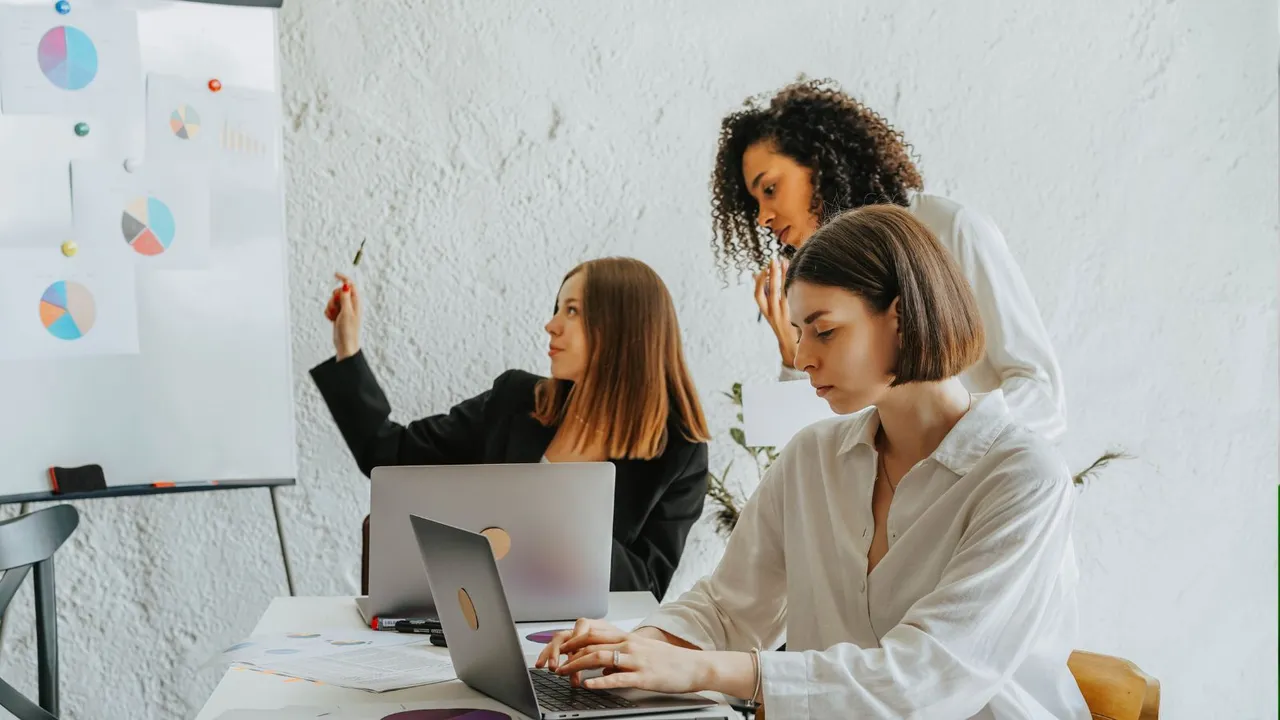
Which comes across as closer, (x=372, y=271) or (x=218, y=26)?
(x=218, y=26)

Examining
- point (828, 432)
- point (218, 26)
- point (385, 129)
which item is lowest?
point (828, 432)

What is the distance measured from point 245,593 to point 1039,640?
2022mm

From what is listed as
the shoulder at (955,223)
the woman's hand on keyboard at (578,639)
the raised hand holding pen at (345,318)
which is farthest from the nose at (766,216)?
the woman's hand on keyboard at (578,639)

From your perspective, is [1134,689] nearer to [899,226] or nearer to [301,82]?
[899,226]

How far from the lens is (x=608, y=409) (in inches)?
87.9

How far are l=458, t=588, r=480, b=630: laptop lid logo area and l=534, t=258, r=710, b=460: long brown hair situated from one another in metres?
1.03

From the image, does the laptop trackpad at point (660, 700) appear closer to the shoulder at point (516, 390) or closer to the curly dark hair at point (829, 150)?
the curly dark hair at point (829, 150)

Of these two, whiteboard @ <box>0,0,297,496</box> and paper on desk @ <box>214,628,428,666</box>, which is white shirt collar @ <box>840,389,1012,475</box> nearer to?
paper on desk @ <box>214,628,428,666</box>

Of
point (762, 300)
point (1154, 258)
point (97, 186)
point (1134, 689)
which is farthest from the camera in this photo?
point (1154, 258)

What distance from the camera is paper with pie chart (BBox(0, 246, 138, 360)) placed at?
7.11ft

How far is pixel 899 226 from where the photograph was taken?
1224 mm

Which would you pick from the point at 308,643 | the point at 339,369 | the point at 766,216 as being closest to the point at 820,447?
the point at 308,643

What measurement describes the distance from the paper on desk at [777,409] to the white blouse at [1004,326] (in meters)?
0.42

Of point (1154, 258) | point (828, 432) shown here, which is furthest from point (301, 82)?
point (1154, 258)
